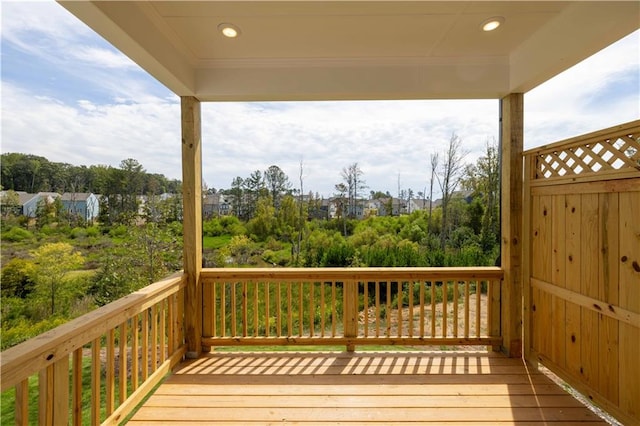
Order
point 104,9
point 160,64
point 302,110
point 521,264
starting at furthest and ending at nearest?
1. point 302,110
2. point 521,264
3. point 160,64
4. point 104,9

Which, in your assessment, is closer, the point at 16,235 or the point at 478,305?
the point at 16,235

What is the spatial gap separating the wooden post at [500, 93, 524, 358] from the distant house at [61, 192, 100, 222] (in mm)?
3506

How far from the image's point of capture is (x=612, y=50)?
2.26m

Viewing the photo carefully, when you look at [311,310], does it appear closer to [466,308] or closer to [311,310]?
[311,310]

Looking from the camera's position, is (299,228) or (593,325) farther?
(299,228)

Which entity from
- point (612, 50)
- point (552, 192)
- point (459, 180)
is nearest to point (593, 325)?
point (552, 192)

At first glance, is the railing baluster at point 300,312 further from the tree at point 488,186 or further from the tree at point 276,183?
the tree at point 488,186

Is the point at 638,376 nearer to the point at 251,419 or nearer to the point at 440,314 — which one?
the point at 440,314

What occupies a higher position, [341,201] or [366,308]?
[341,201]

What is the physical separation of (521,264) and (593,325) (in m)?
0.77

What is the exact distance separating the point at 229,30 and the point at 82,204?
1.66m

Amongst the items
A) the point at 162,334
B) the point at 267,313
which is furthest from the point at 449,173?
the point at 162,334

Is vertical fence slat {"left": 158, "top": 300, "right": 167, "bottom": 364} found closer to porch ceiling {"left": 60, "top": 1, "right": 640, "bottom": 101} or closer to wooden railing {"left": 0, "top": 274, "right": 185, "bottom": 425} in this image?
wooden railing {"left": 0, "top": 274, "right": 185, "bottom": 425}

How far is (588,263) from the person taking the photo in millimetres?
2205
